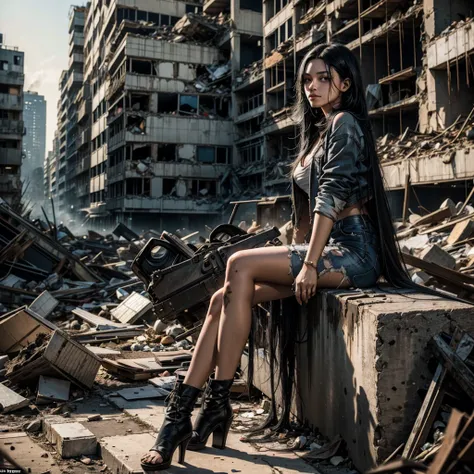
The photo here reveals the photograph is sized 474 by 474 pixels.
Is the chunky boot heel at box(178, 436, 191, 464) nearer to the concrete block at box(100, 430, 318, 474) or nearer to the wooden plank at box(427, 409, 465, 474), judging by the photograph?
the concrete block at box(100, 430, 318, 474)

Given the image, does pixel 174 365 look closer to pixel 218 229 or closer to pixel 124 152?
pixel 218 229

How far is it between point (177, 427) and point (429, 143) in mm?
22626

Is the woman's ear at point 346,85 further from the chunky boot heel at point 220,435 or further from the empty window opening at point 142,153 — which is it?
the empty window opening at point 142,153

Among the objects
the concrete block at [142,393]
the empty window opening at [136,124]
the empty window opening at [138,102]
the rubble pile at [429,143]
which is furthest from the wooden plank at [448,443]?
the empty window opening at [138,102]

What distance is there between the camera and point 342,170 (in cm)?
342

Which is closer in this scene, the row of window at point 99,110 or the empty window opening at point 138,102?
the empty window opening at point 138,102

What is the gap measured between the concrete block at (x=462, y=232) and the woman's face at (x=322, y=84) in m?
8.76

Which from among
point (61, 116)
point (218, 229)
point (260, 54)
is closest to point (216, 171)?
point (260, 54)

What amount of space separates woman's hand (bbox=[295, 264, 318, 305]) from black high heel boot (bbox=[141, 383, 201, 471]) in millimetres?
811

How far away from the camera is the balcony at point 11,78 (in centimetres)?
5850

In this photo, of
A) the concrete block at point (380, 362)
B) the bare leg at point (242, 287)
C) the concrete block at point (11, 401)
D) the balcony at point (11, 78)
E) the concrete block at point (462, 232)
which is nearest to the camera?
the concrete block at point (380, 362)

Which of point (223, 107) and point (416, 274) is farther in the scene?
point (223, 107)

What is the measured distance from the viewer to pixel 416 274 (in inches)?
323

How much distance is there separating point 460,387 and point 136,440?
2005 mm
